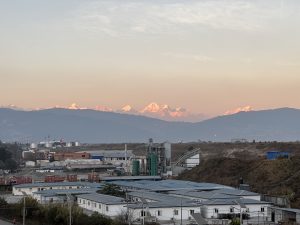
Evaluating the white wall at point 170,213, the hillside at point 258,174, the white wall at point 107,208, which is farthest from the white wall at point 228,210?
the white wall at point 107,208

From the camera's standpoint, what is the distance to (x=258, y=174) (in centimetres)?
4925

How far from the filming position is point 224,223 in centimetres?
3005

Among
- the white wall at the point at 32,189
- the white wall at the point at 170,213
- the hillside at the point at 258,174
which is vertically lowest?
the white wall at the point at 170,213

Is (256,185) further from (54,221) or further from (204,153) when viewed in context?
(204,153)

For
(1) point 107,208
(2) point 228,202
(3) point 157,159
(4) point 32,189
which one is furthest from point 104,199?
(3) point 157,159

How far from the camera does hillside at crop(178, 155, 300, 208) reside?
4203 cm

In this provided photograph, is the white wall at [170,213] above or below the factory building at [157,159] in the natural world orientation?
below

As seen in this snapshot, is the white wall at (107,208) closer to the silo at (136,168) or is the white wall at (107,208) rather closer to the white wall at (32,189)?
the white wall at (32,189)

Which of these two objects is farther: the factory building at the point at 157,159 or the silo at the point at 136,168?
the silo at the point at 136,168

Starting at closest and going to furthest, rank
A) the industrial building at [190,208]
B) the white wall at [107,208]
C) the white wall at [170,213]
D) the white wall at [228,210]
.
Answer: the industrial building at [190,208] < the white wall at [170,213] < the white wall at [107,208] < the white wall at [228,210]

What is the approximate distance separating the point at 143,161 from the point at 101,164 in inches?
614

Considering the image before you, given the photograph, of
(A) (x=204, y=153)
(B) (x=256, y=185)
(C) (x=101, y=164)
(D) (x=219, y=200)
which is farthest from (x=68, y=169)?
(D) (x=219, y=200)

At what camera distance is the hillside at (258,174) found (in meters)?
42.0

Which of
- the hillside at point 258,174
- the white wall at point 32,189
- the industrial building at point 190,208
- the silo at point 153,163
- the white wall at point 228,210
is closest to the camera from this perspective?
the industrial building at point 190,208
